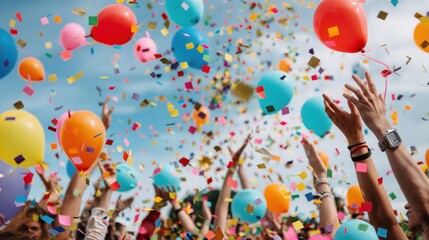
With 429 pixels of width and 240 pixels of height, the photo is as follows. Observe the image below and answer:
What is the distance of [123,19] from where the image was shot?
17.5 feet

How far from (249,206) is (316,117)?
1488 mm

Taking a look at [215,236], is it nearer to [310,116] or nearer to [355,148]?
[355,148]

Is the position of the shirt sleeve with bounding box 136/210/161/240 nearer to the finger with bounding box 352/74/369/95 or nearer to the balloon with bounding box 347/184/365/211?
the balloon with bounding box 347/184/365/211

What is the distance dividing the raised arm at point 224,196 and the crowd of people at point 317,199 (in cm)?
A: 1

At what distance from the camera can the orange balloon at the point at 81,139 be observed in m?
4.32

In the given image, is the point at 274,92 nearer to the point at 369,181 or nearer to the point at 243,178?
the point at 243,178

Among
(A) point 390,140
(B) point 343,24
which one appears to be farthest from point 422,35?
(A) point 390,140

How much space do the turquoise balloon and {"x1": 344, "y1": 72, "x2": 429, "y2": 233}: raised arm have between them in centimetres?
163

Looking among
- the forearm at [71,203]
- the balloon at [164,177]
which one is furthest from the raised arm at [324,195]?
the balloon at [164,177]

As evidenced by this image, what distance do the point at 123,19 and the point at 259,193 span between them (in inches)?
117

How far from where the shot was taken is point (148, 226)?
494cm

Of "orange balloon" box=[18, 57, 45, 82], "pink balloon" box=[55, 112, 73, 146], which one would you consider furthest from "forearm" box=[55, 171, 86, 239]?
"orange balloon" box=[18, 57, 45, 82]

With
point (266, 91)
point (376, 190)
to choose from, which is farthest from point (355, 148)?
point (266, 91)

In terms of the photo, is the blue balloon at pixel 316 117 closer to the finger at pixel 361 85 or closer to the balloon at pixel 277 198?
the balloon at pixel 277 198
